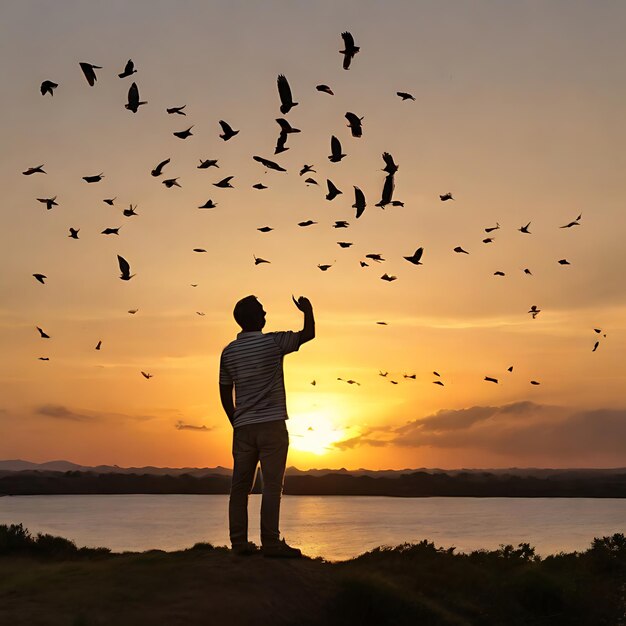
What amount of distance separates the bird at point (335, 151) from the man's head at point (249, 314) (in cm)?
484

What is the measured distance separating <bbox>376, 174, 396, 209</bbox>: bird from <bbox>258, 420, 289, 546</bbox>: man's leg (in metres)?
5.69

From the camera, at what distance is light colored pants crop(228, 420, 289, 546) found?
12.3 m

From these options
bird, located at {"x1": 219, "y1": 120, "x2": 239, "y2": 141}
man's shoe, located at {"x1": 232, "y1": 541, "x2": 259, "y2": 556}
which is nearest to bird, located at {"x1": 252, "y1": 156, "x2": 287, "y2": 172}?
bird, located at {"x1": 219, "y1": 120, "x2": 239, "y2": 141}

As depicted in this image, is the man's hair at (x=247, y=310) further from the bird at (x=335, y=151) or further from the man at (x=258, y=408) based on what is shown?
the bird at (x=335, y=151)

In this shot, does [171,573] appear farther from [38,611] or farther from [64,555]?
[64,555]

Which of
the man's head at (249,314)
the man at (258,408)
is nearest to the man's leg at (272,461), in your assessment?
the man at (258,408)

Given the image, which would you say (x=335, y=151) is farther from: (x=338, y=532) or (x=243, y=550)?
(x=338, y=532)

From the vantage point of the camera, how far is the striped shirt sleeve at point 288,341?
40.6 ft

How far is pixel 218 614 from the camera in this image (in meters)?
10.9

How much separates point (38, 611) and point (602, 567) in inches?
550

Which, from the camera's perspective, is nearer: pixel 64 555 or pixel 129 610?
pixel 129 610

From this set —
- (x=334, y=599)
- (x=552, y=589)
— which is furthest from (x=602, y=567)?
(x=334, y=599)

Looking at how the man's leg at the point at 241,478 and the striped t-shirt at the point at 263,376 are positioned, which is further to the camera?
the man's leg at the point at 241,478

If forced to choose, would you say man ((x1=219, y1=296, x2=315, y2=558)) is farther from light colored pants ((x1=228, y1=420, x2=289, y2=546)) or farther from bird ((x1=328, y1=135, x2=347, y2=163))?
bird ((x1=328, y1=135, x2=347, y2=163))
